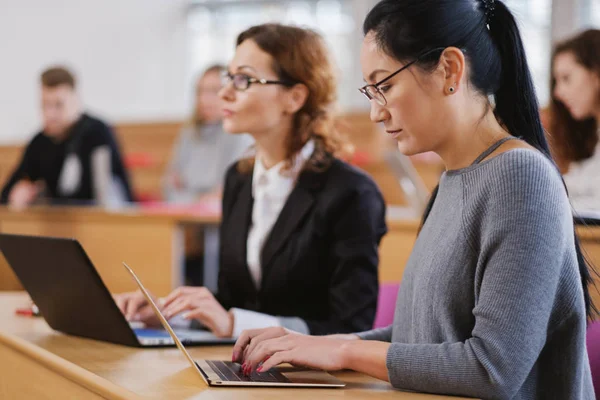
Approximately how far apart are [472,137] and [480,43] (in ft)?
0.45

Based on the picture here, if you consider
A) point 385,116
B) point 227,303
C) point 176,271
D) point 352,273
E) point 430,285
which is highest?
point 385,116

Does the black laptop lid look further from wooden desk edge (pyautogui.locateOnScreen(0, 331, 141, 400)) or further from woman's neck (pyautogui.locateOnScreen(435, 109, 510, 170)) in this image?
woman's neck (pyautogui.locateOnScreen(435, 109, 510, 170))

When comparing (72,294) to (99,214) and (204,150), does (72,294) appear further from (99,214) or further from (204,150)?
(204,150)

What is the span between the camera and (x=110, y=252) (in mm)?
4551

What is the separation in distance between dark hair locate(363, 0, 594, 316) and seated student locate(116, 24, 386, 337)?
0.65 meters

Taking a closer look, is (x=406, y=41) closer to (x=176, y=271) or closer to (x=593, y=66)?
(x=593, y=66)

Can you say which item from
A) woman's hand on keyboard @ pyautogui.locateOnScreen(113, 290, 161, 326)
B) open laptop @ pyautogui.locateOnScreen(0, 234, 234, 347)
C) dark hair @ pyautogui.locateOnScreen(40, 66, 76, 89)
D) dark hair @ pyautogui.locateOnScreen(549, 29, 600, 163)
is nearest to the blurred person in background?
dark hair @ pyautogui.locateOnScreen(40, 66, 76, 89)

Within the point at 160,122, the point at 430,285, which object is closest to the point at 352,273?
the point at 430,285

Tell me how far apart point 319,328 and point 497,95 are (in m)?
0.69

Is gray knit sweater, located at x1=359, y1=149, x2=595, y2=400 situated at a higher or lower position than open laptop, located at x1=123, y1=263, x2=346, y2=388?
higher

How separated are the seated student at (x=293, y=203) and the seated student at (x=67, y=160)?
2.83m

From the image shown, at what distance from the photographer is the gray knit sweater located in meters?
1.14

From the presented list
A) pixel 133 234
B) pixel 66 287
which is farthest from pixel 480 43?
pixel 133 234

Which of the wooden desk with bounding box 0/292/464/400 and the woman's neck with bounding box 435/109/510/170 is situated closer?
the wooden desk with bounding box 0/292/464/400
